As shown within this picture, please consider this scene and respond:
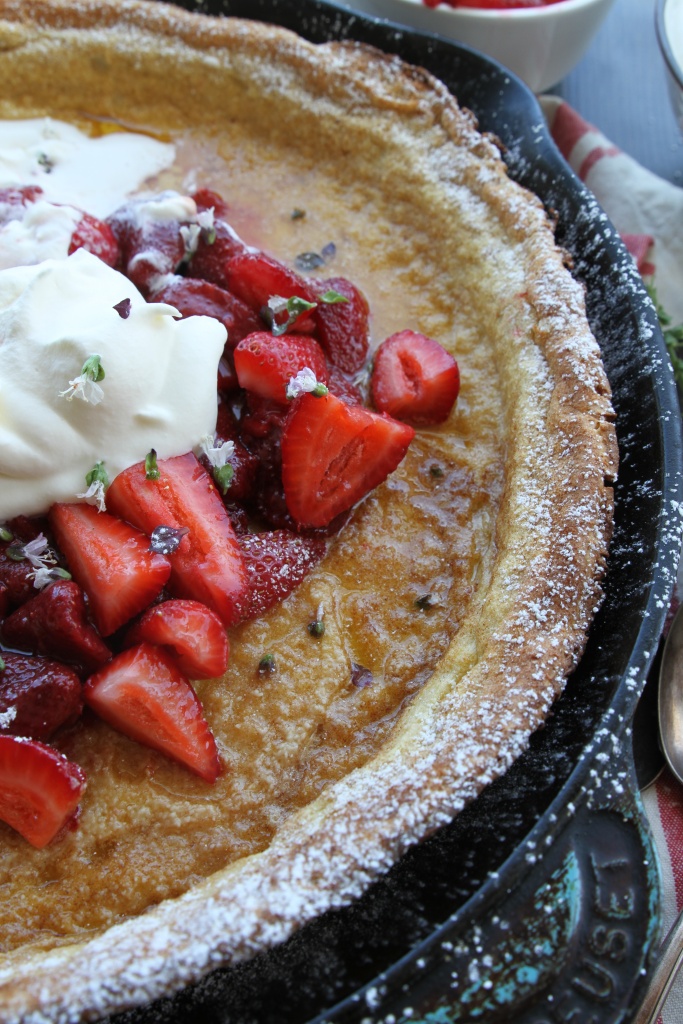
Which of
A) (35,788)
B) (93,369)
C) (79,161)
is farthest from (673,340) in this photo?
(35,788)

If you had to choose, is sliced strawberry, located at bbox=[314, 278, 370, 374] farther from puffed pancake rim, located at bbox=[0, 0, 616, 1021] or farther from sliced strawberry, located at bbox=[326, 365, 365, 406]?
puffed pancake rim, located at bbox=[0, 0, 616, 1021]

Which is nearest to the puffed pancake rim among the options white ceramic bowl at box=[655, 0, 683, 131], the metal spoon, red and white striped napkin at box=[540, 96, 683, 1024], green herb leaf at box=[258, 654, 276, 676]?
green herb leaf at box=[258, 654, 276, 676]

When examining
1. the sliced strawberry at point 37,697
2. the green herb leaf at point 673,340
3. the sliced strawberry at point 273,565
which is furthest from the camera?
the green herb leaf at point 673,340

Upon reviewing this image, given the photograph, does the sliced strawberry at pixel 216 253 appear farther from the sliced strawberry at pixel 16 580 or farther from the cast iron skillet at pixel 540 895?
the cast iron skillet at pixel 540 895

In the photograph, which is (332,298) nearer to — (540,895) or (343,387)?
(343,387)

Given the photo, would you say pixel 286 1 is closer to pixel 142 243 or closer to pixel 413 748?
pixel 142 243

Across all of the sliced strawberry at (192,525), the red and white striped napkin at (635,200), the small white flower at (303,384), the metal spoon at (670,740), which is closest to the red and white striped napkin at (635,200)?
the red and white striped napkin at (635,200)
